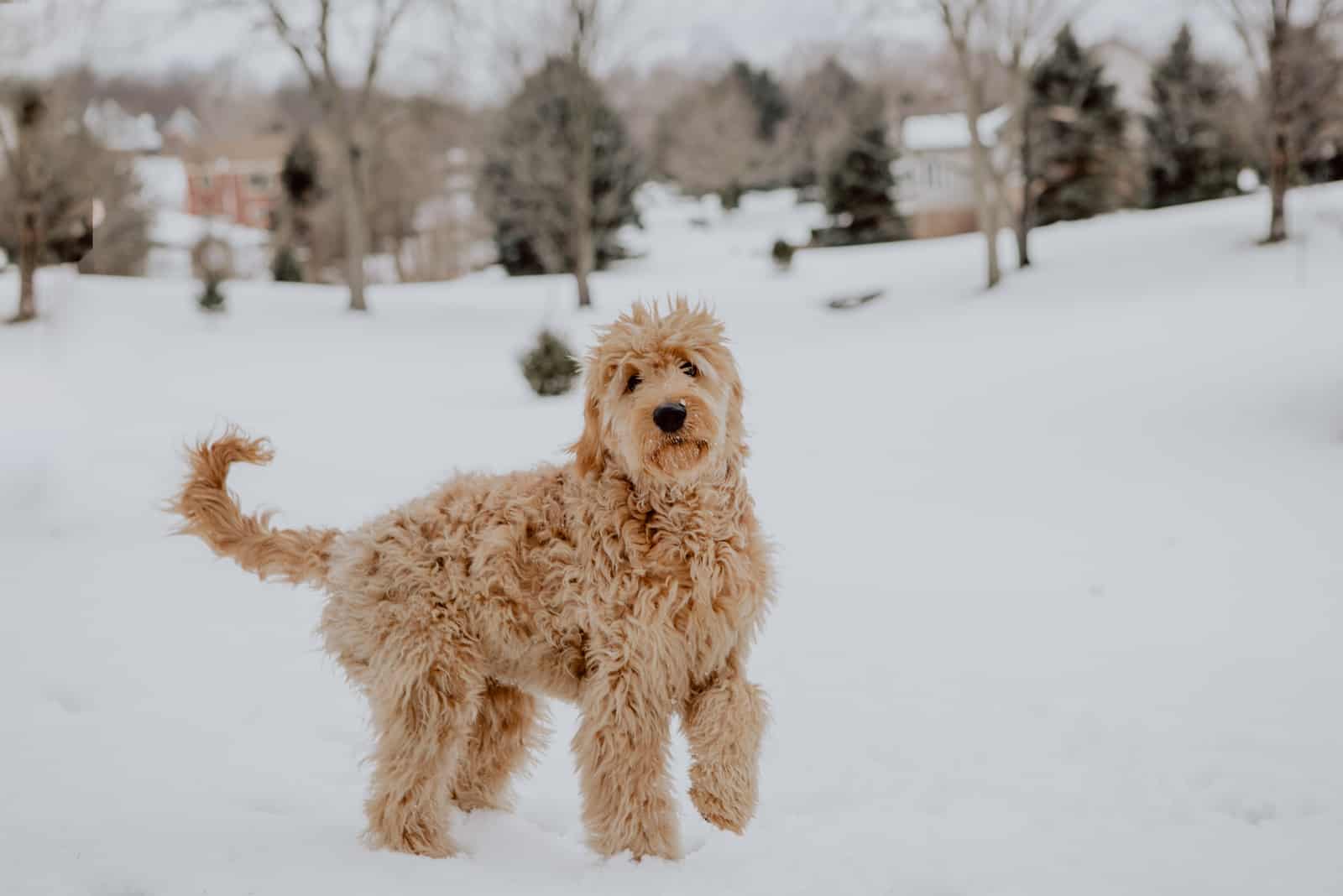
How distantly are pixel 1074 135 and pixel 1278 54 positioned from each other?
11.4 m

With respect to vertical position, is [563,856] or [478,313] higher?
[478,313]

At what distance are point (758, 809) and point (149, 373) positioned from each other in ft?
48.0

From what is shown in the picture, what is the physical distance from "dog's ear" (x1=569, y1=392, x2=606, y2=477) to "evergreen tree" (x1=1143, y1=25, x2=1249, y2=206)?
32.8 meters

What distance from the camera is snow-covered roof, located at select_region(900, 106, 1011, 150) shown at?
140 feet

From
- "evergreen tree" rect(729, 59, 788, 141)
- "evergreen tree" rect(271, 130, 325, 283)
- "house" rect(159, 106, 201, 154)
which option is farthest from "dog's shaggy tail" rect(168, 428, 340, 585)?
"evergreen tree" rect(729, 59, 788, 141)

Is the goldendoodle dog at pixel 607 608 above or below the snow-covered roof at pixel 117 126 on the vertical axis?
below

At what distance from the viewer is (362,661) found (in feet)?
10.1

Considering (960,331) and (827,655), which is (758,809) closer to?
(827,655)

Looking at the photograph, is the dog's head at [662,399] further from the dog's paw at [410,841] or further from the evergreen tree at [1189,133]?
the evergreen tree at [1189,133]

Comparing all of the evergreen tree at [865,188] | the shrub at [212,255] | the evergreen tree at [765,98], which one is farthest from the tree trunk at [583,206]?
the evergreen tree at [765,98]

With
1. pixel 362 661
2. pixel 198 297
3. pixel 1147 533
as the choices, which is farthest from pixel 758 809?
pixel 198 297

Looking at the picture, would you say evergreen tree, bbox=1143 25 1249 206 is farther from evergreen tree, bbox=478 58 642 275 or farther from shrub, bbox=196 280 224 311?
shrub, bbox=196 280 224 311

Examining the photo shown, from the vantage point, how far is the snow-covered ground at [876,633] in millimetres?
3193

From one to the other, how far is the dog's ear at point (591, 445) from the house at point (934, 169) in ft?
104
